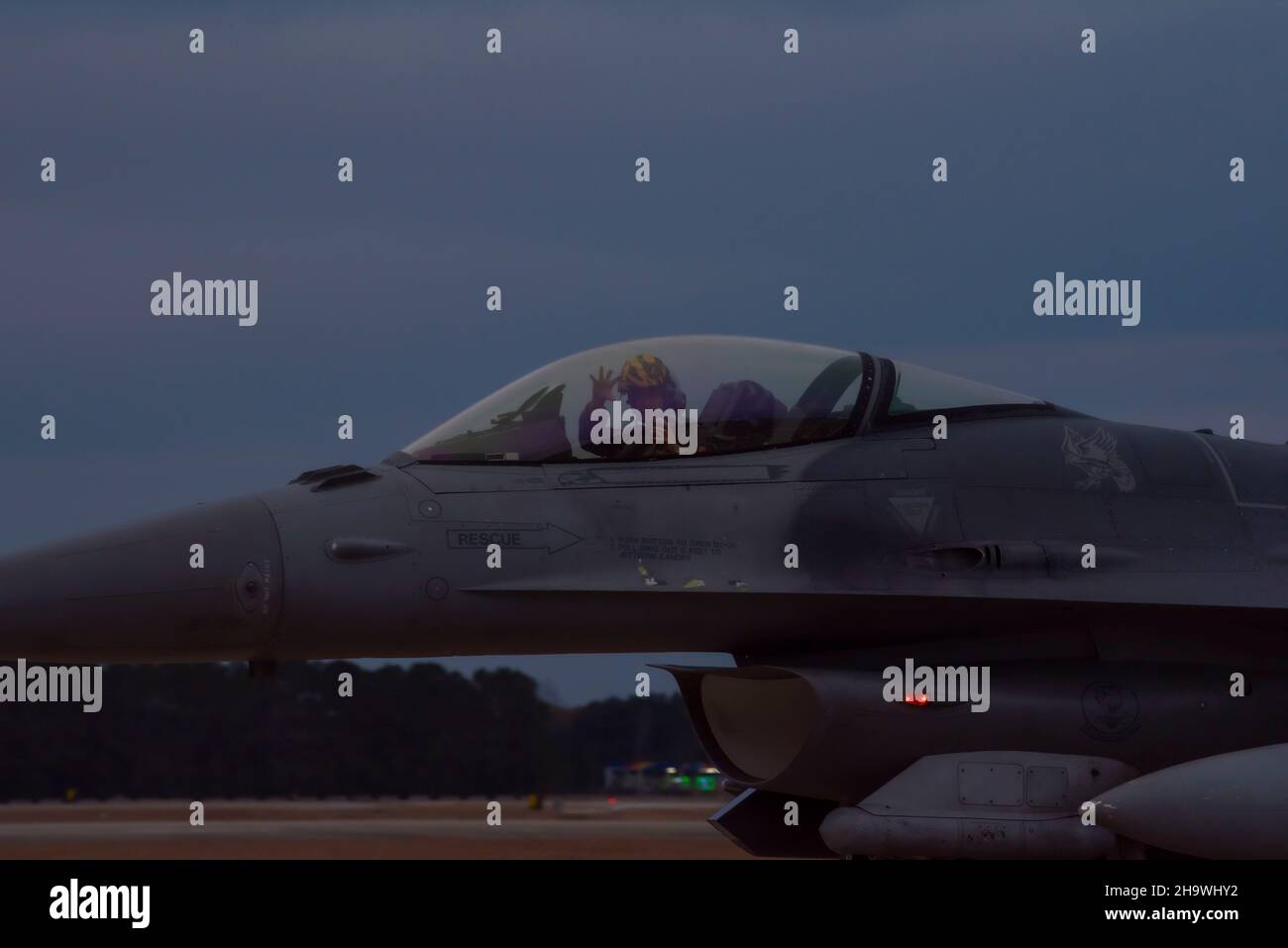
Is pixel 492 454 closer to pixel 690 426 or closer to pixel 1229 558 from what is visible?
pixel 690 426

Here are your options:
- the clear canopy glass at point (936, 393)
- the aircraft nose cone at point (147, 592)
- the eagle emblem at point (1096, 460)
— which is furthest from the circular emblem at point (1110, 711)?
the aircraft nose cone at point (147, 592)

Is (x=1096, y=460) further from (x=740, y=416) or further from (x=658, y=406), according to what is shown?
(x=658, y=406)

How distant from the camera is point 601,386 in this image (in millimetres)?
9438

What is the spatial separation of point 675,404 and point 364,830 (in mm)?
14639

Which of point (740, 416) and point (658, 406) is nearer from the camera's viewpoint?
point (658, 406)

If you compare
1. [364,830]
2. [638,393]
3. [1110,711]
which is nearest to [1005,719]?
[1110,711]

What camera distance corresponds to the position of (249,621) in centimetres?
840

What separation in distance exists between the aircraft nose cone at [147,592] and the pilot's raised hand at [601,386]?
6.36ft

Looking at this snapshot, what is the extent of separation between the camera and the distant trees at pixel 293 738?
27.5 m

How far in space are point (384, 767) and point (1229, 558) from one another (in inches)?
922

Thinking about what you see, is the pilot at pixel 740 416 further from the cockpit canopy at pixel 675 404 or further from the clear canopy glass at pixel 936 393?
the clear canopy glass at pixel 936 393

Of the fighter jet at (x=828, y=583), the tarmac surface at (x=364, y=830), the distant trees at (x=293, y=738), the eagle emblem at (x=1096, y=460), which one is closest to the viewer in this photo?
the fighter jet at (x=828, y=583)

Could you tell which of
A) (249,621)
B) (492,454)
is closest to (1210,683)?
(492,454)
